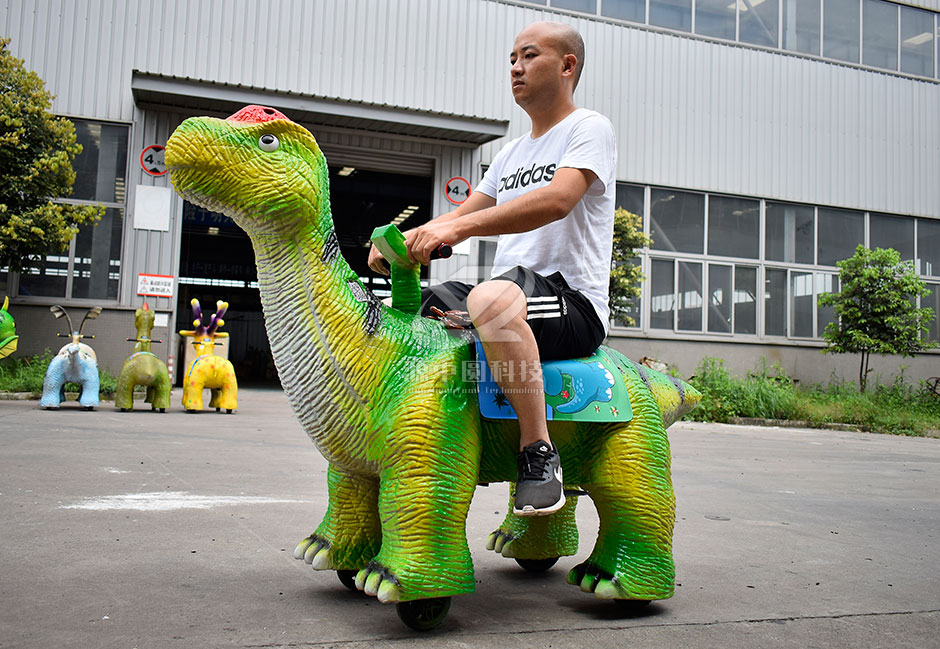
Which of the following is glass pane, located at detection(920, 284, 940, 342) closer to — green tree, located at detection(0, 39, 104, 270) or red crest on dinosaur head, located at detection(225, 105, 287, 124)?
green tree, located at detection(0, 39, 104, 270)

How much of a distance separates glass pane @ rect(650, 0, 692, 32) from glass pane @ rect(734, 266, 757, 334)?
5.18m

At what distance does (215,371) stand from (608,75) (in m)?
9.88

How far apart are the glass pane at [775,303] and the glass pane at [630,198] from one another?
330 cm

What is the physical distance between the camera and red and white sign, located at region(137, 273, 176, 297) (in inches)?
498

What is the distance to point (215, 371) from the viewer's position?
32.2 ft

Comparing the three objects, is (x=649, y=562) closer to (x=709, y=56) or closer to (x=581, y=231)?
(x=581, y=231)

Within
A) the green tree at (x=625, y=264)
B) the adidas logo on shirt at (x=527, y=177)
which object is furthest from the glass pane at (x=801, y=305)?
the adidas logo on shirt at (x=527, y=177)

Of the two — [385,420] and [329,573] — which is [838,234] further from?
[385,420]

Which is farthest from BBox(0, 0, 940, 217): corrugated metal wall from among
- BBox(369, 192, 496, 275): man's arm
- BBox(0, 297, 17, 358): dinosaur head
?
BBox(369, 192, 496, 275): man's arm

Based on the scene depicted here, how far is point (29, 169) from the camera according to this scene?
1046cm

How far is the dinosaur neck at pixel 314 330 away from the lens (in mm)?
2135

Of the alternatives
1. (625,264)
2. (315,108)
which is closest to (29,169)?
(315,108)

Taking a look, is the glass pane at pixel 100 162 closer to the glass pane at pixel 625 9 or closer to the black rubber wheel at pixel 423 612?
the glass pane at pixel 625 9

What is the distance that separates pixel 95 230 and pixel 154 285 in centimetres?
139
